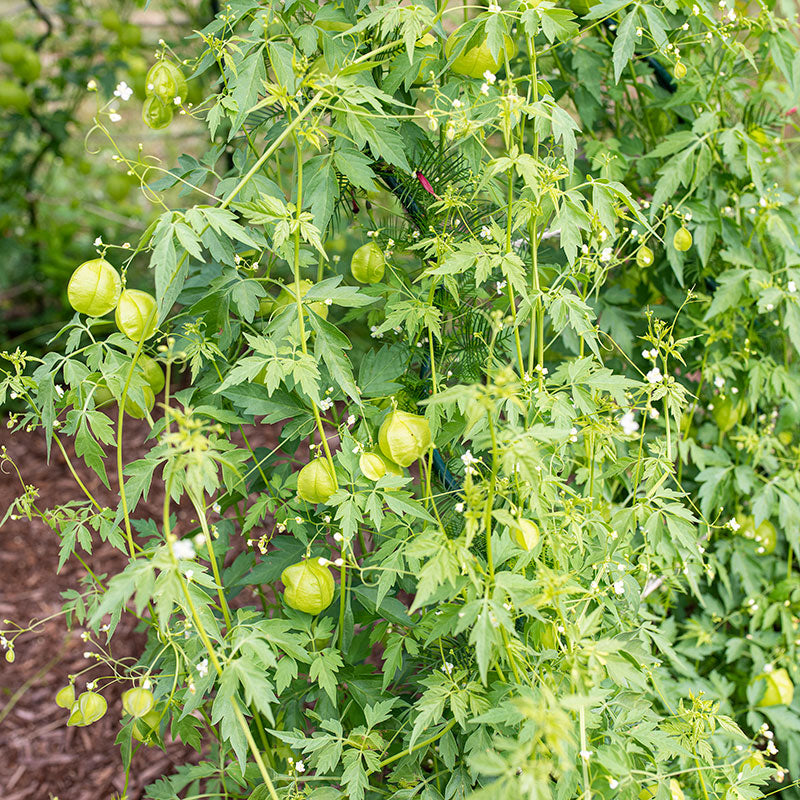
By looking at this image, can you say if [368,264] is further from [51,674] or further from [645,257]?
[51,674]

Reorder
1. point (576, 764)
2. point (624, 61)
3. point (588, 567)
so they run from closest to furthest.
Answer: point (576, 764) < point (588, 567) < point (624, 61)

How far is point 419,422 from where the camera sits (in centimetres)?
138

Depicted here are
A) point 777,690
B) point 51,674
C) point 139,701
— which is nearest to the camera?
point 139,701

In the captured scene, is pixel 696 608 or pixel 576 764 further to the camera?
pixel 696 608

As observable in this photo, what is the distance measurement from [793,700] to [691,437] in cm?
84

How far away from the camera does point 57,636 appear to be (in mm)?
2758

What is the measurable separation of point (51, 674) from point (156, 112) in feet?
6.66

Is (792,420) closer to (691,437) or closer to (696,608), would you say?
(691,437)

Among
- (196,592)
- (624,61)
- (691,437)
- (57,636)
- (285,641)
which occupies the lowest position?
(57,636)

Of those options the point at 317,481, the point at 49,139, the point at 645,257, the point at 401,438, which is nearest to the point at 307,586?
the point at 317,481

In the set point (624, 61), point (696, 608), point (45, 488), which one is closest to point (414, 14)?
point (624, 61)

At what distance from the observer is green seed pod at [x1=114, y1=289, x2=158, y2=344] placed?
4.49ft

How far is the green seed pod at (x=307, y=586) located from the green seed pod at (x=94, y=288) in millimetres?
604

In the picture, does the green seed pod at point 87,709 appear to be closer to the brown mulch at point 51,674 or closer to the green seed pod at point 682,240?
the brown mulch at point 51,674
